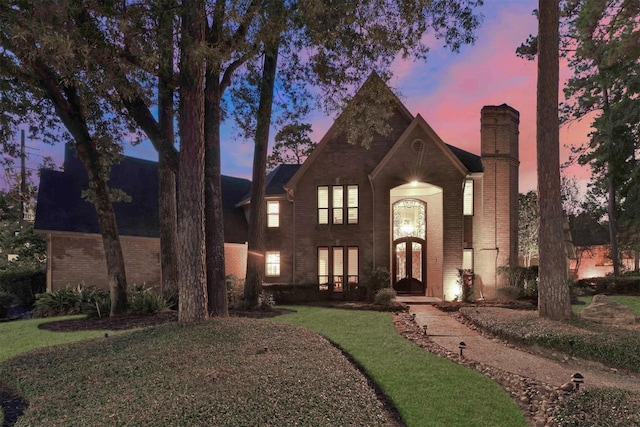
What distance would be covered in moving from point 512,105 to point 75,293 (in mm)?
21914

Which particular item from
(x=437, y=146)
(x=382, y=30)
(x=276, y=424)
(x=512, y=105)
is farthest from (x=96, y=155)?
(x=512, y=105)

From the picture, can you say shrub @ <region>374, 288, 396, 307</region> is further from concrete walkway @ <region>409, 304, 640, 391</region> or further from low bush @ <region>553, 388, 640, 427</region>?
low bush @ <region>553, 388, 640, 427</region>

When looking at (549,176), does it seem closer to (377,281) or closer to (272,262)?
(377,281)

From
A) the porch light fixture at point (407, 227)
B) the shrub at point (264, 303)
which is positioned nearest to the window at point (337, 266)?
the porch light fixture at point (407, 227)

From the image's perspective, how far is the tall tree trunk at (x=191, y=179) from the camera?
8.16 metres

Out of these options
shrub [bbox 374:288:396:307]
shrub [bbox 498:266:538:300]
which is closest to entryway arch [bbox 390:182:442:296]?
shrub [bbox 498:266:538:300]

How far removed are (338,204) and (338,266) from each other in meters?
3.32

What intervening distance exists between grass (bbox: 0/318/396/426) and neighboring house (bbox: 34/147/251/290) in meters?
10.9

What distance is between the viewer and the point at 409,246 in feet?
65.2

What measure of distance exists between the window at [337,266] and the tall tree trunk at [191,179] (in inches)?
457

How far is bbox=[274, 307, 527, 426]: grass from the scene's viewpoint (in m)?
5.05

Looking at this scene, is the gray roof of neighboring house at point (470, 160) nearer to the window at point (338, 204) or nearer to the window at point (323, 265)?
the window at point (338, 204)

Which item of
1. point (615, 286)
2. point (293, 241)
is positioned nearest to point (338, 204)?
point (293, 241)

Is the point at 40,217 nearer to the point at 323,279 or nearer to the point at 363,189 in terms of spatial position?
the point at 323,279
